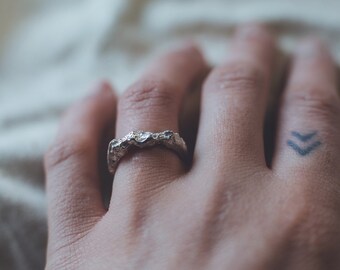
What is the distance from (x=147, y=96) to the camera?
764 mm

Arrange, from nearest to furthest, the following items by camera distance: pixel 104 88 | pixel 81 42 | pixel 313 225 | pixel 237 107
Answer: pixel 313 225, pixel 237 107, pixel 104 88, pixel 81 42

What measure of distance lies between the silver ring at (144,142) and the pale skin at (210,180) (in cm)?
1

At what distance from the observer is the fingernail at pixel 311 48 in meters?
0.87

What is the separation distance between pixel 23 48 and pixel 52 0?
135 mm

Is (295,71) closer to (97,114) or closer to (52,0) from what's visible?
(97,114)

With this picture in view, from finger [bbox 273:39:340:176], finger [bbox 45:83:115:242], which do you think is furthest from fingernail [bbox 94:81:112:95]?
finger [bbox 273:39:340:176]

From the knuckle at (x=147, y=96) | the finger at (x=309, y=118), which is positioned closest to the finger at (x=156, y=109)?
the knuckle at (x=147, y=96)

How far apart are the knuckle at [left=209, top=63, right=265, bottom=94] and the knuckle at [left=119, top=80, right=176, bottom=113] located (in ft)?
0.24

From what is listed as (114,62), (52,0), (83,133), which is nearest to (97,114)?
(83,133)

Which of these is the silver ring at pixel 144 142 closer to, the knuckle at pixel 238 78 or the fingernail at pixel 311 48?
the knuckle at pixel 238 78

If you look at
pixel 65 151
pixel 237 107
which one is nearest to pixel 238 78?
pixel 237 107

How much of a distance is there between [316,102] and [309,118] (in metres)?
0.03

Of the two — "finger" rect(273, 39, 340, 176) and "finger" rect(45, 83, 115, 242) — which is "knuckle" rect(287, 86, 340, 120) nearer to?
"finger" rect(273, 39, 340, 176)

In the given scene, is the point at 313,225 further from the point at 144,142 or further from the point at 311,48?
the point at 311,48
